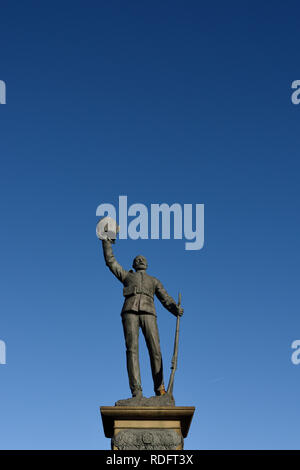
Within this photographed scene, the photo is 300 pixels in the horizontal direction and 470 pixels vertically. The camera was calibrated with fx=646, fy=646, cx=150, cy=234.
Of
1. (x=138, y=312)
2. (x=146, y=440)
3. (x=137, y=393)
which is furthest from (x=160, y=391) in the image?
(x=138, y=312)

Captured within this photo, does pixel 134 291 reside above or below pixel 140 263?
below

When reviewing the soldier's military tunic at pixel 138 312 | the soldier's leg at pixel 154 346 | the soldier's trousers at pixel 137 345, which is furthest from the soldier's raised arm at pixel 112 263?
the soldier's leg at pixel 154 346

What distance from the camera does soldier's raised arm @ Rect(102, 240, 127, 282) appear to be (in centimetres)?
1228

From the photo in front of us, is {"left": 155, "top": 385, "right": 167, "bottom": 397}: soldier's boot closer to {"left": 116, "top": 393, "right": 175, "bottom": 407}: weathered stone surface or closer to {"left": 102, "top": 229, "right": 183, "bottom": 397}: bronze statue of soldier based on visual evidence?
{"left": 102, "top": 229, "right": 183, "bottom": 397}: bronze statue of soldier

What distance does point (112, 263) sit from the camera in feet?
40.3

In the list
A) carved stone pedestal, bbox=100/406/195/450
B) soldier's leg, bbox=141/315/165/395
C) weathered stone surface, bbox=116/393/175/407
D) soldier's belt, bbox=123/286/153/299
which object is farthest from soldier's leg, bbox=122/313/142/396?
carved stone pedestal, bbox=100/406/195/450

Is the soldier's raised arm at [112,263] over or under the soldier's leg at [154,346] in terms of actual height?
over

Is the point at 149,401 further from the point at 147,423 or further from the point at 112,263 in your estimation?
the point at 112,263

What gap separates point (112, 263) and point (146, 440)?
11.4 feet

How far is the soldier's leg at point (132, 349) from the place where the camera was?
11.2 m

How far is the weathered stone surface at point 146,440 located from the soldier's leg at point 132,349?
2.83 ft

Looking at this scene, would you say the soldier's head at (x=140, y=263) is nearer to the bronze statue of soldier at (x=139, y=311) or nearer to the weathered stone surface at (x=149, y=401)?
the bronze statue of soldier at (x=139, y=311)
